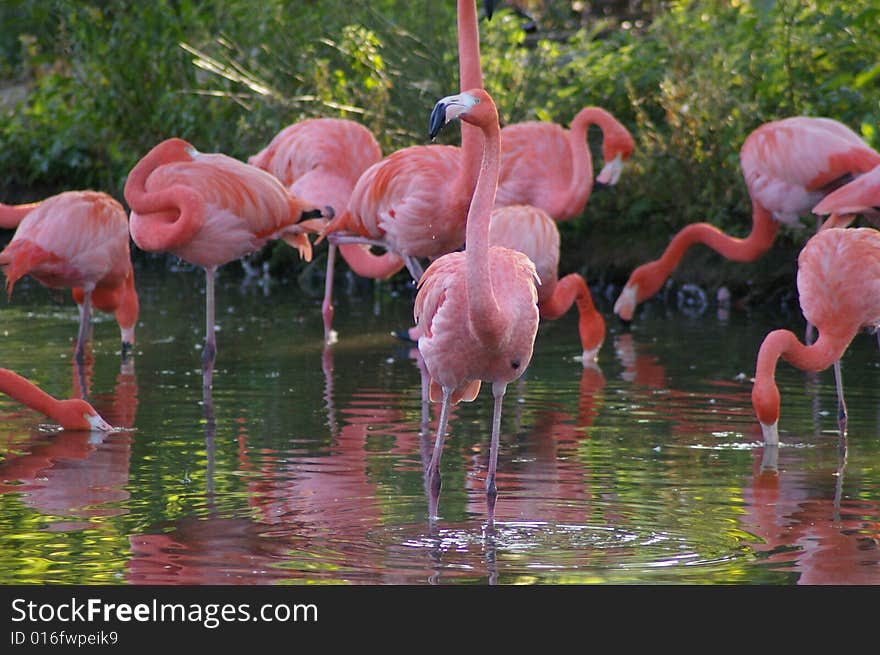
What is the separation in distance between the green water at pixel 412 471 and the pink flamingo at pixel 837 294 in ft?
1.12

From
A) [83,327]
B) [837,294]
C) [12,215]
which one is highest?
[12,215]

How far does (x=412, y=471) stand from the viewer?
546 centimetres

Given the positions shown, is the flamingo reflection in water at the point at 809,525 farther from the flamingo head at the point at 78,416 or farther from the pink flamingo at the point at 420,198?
the flamingo head at the point at 78,416

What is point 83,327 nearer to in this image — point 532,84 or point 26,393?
point 26,393

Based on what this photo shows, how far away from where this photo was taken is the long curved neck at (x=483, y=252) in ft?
14.1

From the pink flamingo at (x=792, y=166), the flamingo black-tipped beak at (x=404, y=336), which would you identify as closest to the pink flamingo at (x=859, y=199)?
the pink flamingo at (x=792, y=166)

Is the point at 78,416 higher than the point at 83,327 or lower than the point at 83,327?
lower

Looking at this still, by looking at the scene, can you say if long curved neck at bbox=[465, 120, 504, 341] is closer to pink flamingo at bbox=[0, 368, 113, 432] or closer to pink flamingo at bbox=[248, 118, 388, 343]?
pink flamingo at bbox=[0, 368, 113, 432]

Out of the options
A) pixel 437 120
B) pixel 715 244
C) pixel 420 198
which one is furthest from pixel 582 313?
pixel 437 120

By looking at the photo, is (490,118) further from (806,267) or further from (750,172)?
(750,172)

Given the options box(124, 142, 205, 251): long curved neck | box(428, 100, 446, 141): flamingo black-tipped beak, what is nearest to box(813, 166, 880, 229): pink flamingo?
box(124, 142, 205, 251): long curved neck

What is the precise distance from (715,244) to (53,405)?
460 centimetres
